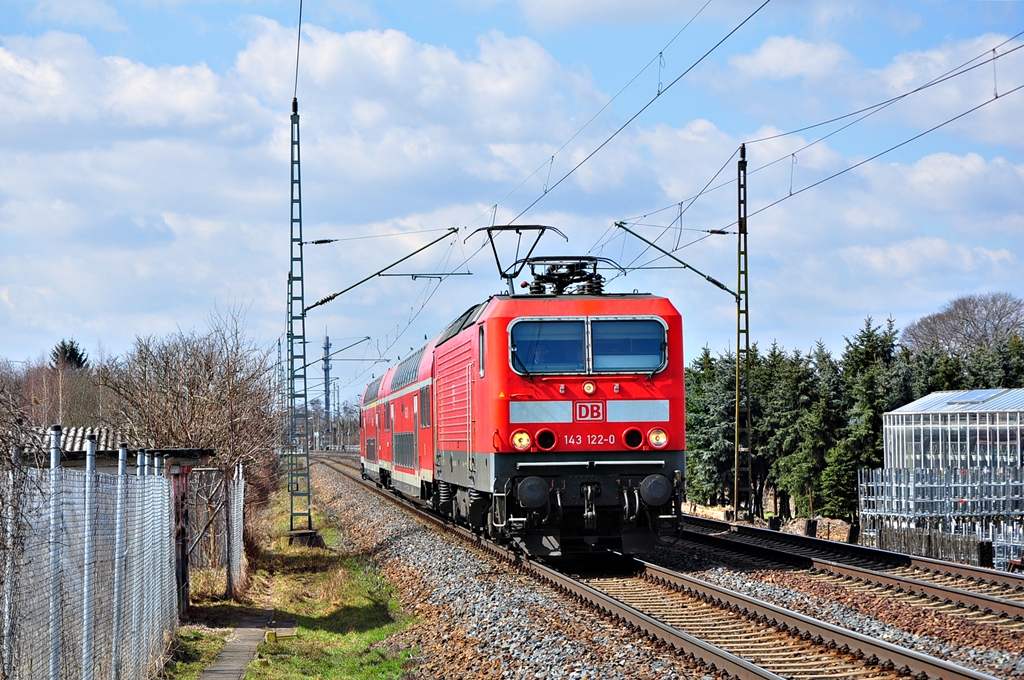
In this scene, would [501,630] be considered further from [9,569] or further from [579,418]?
[9,569]

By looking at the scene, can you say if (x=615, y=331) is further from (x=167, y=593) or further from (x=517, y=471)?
(x=167, y=593)

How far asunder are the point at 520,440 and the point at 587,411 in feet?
3.08

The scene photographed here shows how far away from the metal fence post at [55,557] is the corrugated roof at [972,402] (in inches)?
1110

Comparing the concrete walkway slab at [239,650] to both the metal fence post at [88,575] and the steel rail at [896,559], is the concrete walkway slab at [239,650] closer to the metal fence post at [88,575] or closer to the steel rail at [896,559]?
the metal fence post at [88,575]

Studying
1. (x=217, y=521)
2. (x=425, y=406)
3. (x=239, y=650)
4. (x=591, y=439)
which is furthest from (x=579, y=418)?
(x=425, y=406)

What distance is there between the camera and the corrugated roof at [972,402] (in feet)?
101

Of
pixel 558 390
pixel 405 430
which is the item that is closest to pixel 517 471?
pixel 558 390

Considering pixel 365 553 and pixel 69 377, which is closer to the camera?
pixel 365 553

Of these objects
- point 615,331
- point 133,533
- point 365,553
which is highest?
point 615,331

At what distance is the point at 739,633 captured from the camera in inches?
410

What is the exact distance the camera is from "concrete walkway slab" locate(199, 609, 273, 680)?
9.71 metres

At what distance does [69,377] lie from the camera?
7175 cm

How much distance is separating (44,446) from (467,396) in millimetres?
10390

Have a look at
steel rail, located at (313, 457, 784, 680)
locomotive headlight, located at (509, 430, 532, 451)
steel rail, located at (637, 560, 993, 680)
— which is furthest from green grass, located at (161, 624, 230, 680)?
steel rail, located at (637, 560, 993, 680)
